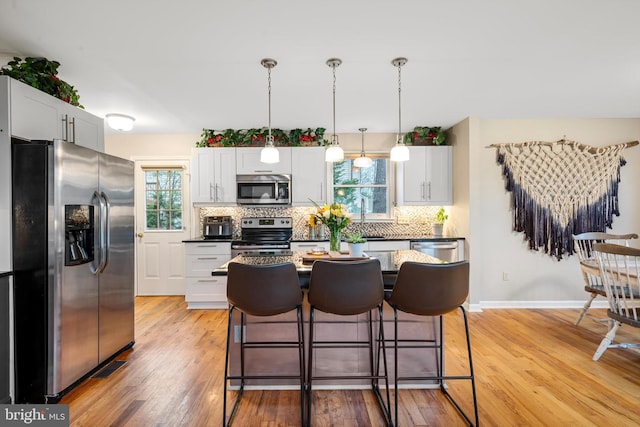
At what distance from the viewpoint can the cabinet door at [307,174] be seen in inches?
182

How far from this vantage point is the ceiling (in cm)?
197

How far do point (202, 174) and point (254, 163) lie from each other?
2.48 ft

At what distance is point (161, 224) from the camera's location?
496 centimetres

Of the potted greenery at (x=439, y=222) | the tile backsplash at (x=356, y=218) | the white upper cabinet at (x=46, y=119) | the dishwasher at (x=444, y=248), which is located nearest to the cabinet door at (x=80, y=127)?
the white upper cabinet at (x=46, y=119)

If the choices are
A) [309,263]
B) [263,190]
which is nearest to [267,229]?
[263,190]

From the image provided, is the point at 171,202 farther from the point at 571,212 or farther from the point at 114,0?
the point at 571,212

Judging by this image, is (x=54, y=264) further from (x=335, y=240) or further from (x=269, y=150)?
(x=335, y=240)

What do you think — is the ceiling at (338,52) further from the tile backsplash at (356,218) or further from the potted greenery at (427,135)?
the tile backsplash at (356,218)

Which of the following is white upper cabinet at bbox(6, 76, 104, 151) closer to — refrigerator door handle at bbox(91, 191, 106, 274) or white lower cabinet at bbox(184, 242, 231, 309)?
refrigerator door handle at bbox(91, 191, 106, 274)

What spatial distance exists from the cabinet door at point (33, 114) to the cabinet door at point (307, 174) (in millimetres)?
2684

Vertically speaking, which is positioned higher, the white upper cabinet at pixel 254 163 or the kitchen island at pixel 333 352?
the white upper cabinet at pixel 254 163

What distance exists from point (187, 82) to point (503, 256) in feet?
13.9

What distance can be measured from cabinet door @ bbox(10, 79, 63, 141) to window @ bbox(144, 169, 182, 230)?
7.96 feet

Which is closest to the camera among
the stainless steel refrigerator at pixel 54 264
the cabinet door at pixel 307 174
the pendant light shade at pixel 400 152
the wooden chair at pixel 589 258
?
the stainless steel refrigerator at pixel 54 264
